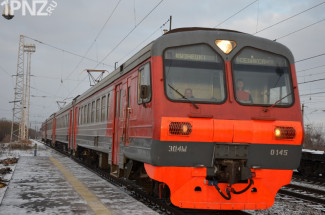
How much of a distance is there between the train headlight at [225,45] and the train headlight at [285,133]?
1.69m

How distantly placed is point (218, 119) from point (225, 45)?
144 cm

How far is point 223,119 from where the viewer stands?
685 centimetres

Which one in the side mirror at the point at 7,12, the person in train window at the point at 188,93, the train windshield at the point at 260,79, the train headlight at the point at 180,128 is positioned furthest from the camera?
the side mirror at the point at 7,12

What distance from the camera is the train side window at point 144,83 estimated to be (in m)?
7.13

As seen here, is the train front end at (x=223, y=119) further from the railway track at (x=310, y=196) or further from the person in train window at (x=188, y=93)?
the railway track at (x=310, y=196)

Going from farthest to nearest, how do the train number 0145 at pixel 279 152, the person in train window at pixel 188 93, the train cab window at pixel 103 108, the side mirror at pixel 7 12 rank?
the train cab window at pixel 103 108 < the side mirror at pixel 7 12 < the train number 0145 at pixel 279 152 < the person in train window at pixel 188 93

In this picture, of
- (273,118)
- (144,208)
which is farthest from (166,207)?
(273,118)

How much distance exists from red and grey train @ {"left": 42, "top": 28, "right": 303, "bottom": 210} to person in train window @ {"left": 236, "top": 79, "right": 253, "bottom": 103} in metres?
0.02

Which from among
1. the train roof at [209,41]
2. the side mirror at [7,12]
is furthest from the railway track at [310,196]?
the side mirror at [7,12]

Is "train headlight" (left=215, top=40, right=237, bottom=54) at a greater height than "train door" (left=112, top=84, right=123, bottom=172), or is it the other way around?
"train headlight" (left=215, top=40, right=237, bottom=54)

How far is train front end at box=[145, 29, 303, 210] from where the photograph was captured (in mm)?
6664

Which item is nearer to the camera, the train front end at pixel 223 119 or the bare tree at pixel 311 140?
the train front end at pixel 223 119

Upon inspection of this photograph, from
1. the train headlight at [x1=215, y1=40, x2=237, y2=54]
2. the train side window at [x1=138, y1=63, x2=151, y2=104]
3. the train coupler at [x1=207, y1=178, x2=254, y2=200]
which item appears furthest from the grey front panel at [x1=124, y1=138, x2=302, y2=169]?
the train headlight at [x1=215, y1=40, x2=237, y2=54]

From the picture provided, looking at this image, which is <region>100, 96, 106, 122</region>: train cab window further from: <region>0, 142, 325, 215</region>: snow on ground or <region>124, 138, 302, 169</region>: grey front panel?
<region>124, 138, 302, 169</region>: grey front panel
